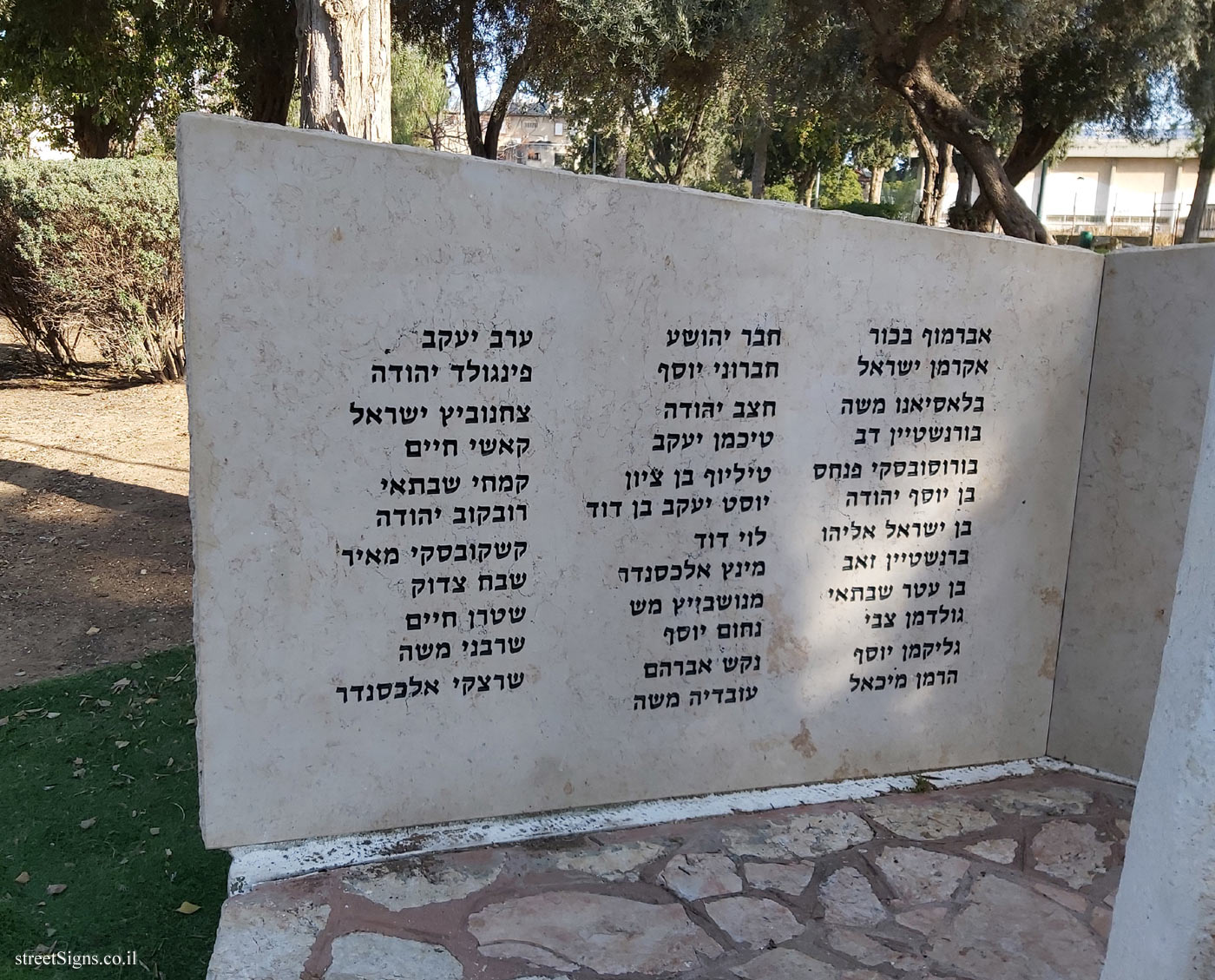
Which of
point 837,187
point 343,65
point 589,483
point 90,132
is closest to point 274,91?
point 343,65

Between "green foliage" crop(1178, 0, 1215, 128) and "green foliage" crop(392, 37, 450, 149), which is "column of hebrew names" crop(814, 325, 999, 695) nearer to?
"green foliage" crop(1178, 0, 1215, 128)

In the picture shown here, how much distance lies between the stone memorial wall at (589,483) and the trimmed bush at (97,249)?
23.2 ft

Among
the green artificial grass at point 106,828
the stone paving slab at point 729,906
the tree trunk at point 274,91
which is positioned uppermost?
the tree trunk at point 274,91

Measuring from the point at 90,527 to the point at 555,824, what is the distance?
4.53 meters

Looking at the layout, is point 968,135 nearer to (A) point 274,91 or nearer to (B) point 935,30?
(B) point 935,30

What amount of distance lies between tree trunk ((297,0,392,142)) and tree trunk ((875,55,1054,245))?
28.9ft

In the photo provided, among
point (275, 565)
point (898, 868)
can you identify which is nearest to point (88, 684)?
point (275, 565)

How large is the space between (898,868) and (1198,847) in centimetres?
170

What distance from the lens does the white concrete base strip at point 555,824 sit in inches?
118

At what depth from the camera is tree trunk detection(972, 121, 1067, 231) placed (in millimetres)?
15672

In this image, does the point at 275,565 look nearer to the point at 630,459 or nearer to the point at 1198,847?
Result: the point at 630,459

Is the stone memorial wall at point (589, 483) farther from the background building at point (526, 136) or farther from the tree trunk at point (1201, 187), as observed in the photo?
the tree trunk at point (1201, 187)

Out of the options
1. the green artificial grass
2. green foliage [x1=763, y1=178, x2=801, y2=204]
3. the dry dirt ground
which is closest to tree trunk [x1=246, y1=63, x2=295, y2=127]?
the dry dirt ground

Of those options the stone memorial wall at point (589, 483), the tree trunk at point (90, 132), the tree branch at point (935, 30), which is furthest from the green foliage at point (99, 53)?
the stone memorial wall at point (589, 483)
